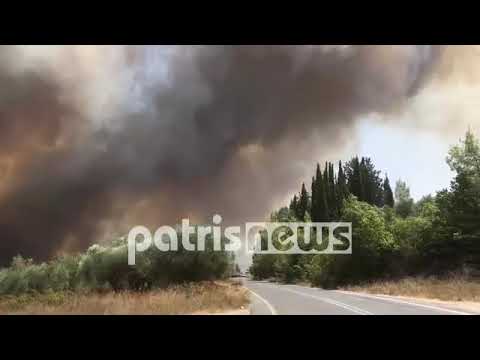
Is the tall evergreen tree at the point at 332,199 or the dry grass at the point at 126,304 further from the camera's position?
the tall evergreen tree at the point at 332,199

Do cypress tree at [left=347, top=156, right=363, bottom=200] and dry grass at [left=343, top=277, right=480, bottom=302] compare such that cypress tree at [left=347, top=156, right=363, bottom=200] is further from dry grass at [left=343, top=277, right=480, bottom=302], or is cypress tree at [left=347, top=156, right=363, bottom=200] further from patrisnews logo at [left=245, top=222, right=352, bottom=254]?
dry grass at [left=343, top=277, right=480, bottom=302]

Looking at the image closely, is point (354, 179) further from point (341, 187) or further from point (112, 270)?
point (112, 270)

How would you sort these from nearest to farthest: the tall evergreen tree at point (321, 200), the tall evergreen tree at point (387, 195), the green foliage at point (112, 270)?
the green foliage at point (112, 270) < the tall evergreen tree at point (321, 200) < the tall evergreen tree at point (387, 195)

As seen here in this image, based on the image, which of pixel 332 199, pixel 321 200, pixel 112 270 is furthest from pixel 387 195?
pixel 112 270

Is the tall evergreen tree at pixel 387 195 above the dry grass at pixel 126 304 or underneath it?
above

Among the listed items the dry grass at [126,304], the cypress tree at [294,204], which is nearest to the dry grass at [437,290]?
the dry grass at [126,304]

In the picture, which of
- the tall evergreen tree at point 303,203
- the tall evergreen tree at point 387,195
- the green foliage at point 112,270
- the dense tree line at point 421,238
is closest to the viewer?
the green foliage at point 112,270

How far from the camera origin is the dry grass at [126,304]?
60.0 feet

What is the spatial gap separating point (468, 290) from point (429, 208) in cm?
1589

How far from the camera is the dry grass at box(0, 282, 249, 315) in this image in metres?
Answer: 18.3

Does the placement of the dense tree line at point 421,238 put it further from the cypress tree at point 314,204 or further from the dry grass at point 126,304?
the dry grass at point 126,304

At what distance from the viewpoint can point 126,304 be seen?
18.6 meters
